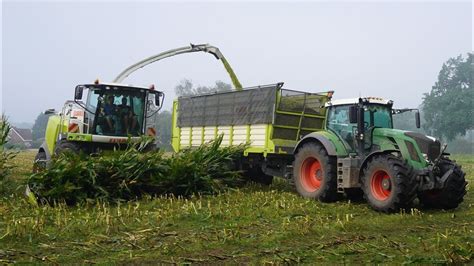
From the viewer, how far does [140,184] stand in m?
7.68

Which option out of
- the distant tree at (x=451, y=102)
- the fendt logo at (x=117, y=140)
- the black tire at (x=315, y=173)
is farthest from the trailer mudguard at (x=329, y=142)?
the distant tree at (x=451, y=102)

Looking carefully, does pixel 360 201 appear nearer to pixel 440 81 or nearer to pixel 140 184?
pixel 140 184

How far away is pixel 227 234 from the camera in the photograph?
504 centimetres

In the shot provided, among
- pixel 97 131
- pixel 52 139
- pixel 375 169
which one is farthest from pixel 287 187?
pixel 52 139

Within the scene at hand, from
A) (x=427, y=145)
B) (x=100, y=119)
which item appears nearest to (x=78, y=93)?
(x=100, y=119)

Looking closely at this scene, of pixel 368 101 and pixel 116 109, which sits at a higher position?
pixel 368 101

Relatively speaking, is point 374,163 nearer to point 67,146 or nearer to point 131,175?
point 131,175

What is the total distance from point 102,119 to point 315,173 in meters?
4.67

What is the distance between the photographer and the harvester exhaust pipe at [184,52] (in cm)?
1214

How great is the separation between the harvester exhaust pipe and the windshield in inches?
112

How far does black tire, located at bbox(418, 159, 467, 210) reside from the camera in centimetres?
689

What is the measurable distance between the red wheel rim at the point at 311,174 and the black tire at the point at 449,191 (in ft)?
6.15

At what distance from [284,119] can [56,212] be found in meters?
4.96

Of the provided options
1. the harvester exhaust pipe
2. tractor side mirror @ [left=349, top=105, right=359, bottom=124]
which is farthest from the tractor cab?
the harvester exhaust pipe
